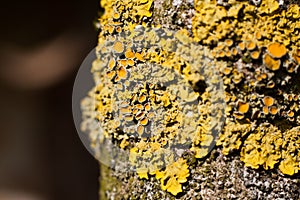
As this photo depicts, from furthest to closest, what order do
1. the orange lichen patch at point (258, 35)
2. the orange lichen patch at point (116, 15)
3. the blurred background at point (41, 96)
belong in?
the blurred background at point (41, 96) → the orange lichen patch at point (116, 15) → the orange lichen patch at point (258, 35)

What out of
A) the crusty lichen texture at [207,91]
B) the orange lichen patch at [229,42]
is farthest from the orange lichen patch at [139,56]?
the orange lichen patch at [229,42]

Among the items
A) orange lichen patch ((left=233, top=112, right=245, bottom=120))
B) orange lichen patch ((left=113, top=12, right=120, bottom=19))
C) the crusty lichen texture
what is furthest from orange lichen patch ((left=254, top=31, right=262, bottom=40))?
orange lichen patch ((left=113, top=12, right=120, bottom=19))

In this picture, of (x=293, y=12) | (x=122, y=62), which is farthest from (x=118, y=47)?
(x=293, y=12)

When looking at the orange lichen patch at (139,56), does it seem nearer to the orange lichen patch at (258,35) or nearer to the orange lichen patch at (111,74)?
the orange lichen patch at (111,74)

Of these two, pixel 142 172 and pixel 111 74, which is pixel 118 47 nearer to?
pixel 111 74

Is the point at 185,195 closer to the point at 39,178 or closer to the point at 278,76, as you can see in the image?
the point at 278,76

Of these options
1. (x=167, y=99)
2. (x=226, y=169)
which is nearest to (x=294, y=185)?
(x=226, y=169)
